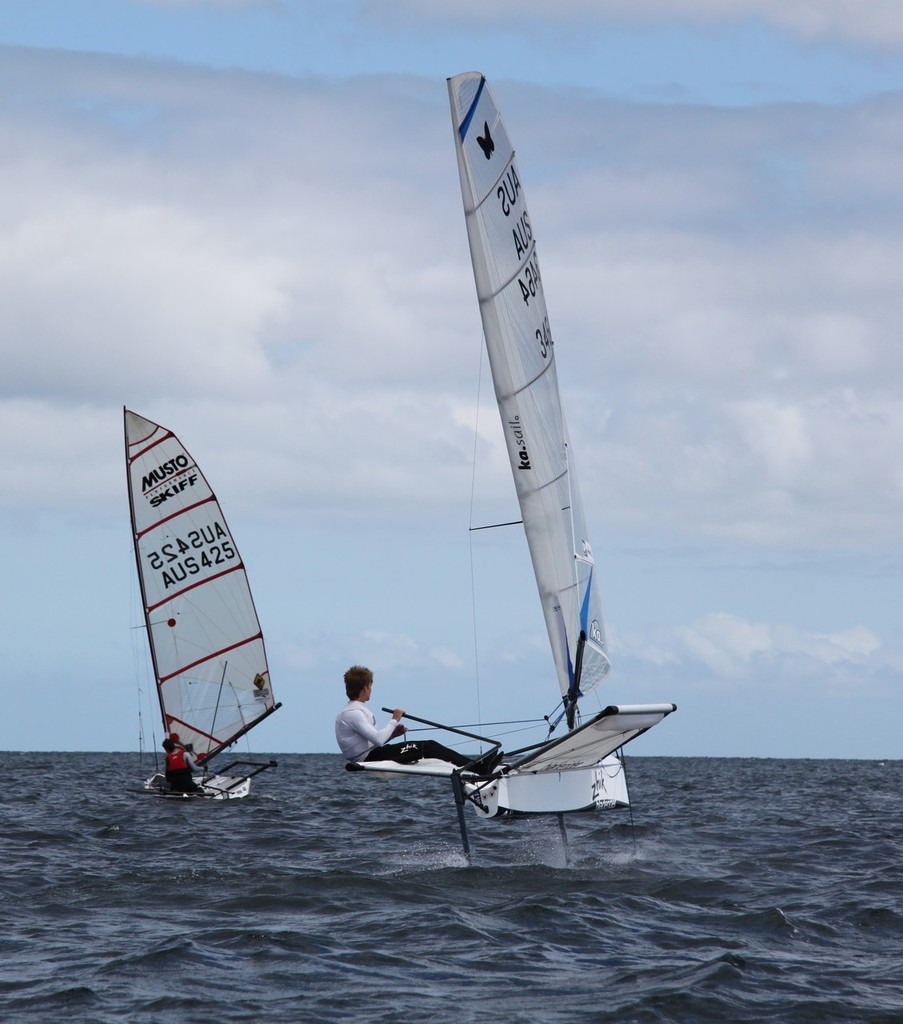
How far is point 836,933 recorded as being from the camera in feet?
30.2

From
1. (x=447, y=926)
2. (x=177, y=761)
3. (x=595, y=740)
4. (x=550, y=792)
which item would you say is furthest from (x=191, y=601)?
(x=447, y=926)

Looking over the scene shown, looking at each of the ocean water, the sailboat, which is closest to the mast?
the sailboat

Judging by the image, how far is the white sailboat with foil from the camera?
12.2m

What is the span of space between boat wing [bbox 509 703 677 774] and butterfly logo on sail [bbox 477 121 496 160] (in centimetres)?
550

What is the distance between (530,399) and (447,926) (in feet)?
16.9

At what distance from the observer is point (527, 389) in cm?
1246

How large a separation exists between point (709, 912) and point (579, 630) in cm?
326

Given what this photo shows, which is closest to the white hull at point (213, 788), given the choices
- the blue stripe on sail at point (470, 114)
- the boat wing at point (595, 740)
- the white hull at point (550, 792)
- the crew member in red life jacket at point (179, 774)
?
the crew member in red life jacket at point (179, 774)

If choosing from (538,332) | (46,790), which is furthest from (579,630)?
(46,790)

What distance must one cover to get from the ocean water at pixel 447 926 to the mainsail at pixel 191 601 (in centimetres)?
964

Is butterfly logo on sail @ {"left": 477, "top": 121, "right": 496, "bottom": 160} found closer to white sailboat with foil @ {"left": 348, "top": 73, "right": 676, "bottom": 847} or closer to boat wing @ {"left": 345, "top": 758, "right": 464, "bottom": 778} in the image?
white sailboat with foil @ {"left": 348, "top": 73, "right": 676, "bottom": 847}

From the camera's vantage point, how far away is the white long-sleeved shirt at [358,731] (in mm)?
11102

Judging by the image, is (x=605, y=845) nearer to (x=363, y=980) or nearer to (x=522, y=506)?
(x=522, y=506)

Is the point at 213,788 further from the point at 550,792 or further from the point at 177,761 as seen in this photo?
the point at 550,792
